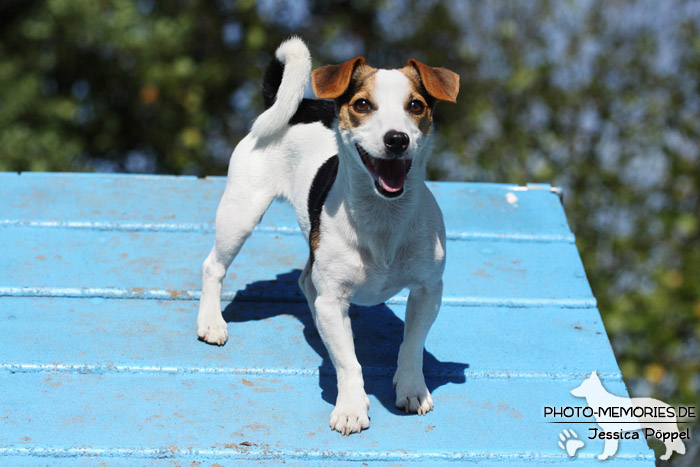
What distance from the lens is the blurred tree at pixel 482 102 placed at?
20.7 feet

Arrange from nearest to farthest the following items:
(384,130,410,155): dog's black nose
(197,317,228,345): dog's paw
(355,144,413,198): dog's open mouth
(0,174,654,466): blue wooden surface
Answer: (384,130,410,155): dog's black nose → (355,144,413,198): dog's open mouth → (0,174,654,466): blue wooden surface → (197,317,228,345): dog's paw

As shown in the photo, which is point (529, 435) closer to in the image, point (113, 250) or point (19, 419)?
point (19, 419)

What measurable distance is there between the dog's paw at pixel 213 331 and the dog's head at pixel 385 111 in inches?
38.3

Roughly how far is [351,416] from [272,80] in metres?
1.47

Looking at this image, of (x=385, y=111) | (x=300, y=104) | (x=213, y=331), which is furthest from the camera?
(x=300, y=104)

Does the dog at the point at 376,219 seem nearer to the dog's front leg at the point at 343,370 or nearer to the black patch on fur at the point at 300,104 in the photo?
the dog's front leg at the point at 343,370

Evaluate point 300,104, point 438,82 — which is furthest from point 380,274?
point 300,104

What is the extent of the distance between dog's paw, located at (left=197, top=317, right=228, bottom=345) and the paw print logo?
51.4 inches

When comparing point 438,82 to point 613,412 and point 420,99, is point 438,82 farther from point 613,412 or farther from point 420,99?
point 613,412

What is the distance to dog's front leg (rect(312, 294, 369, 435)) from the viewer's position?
113 inches

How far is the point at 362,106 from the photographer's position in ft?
9.09

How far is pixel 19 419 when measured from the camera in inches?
113

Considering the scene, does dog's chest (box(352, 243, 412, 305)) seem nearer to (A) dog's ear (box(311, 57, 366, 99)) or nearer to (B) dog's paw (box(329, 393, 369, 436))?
(B) dog's paw (box(329, 393, 369, 436))

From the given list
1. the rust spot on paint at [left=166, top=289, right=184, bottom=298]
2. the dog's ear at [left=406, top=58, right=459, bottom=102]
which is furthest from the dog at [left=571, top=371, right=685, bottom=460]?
the rust spot on paint at [left=166, top=289, right=184, bottom=298]
